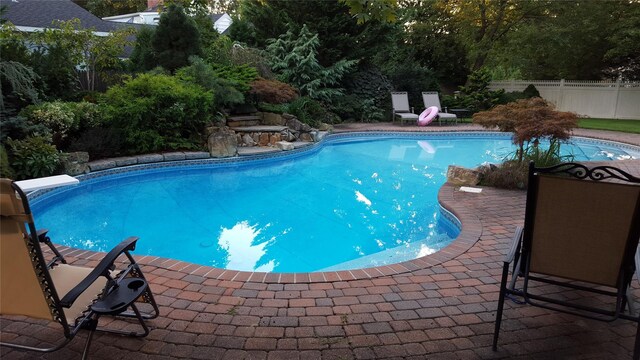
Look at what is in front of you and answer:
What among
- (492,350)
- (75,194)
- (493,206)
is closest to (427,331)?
(492,350)

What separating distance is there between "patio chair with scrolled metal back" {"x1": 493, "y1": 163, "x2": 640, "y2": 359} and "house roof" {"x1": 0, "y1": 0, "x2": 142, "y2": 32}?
15.8 m

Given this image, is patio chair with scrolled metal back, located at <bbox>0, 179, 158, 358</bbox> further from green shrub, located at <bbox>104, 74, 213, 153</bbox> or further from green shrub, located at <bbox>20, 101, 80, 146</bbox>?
green shrub, located at <bbox>104, 74, 213, 153</bbox>

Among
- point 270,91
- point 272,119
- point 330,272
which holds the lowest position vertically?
point 330,272

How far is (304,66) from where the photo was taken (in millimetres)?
14250

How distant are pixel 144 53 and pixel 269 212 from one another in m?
8.23

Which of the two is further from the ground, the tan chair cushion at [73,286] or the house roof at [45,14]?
the house roof at [45,14]

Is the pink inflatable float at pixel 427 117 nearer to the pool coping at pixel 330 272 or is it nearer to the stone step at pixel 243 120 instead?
the stone step at pixel 243 120

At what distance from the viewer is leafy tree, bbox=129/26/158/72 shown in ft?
38.2

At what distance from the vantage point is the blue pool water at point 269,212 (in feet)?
15.8

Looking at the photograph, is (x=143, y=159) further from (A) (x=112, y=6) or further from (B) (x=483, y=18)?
(A) (x=112, y=6)

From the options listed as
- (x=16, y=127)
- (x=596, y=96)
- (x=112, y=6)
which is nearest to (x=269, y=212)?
(x=16, y=127)

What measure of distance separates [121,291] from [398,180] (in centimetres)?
657

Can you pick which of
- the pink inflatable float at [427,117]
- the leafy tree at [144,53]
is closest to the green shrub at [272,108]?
the leafy tree at [144,53]

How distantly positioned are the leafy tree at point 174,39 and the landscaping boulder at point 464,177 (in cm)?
846
